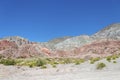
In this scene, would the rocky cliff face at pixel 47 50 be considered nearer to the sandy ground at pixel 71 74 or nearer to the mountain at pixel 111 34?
the mountain at pixel 111 34

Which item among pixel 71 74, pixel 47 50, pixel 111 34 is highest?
pixel 111 34

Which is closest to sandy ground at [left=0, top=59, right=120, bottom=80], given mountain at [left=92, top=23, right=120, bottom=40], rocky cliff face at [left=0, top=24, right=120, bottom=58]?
rocky cliff face at [left=0, top=24, right=120, bottom=58]

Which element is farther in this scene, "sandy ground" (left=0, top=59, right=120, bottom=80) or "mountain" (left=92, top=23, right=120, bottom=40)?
"mountain" (left=92, top=23, right=120, bottom=40)

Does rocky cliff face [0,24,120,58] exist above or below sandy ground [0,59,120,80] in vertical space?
above

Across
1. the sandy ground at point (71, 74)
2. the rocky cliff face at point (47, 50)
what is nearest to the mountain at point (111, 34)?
the rocky cliff face at point (47, 50)

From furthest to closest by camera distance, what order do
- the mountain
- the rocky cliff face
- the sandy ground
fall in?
the mountain, the rocky cliff face, the sandy ground

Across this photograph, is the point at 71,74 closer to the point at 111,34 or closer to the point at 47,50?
the point at 47,50

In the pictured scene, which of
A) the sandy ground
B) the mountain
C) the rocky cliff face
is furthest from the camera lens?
the mountain

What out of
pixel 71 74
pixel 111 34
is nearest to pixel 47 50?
pixel 111 34

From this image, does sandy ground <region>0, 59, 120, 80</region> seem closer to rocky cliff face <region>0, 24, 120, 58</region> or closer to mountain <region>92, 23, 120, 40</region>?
rocky cliff face <region>0, 24, 120, 58</region>

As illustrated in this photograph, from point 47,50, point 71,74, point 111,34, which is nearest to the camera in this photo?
point 71,74

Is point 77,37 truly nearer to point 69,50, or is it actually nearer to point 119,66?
point 69,50

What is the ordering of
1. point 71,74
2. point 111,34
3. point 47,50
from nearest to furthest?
point 71,74
point 47,50
point 111,34

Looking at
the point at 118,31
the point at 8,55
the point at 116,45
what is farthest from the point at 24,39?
the point at 118,31
